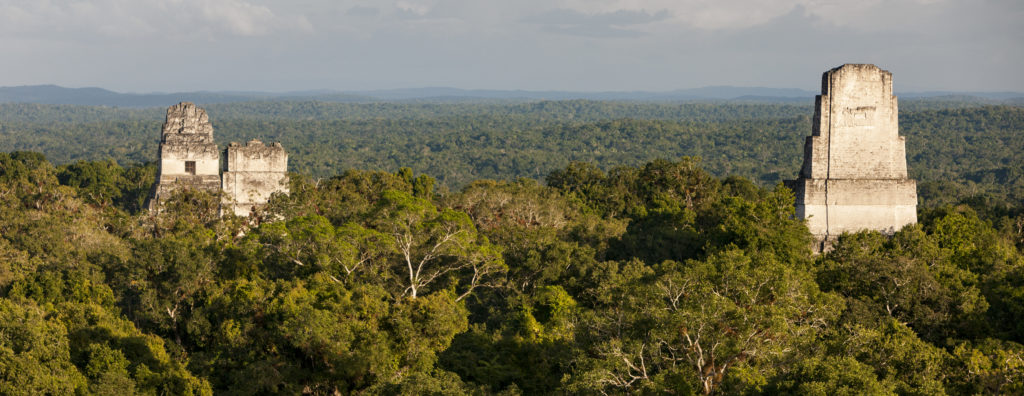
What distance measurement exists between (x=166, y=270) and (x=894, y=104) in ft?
55.3

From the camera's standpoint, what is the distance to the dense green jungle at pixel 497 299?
1377 centimetres

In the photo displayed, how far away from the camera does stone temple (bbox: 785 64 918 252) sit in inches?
933

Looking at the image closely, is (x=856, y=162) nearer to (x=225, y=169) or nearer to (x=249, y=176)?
(x=249, y=176)

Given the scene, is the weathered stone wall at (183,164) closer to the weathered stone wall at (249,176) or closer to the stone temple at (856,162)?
the weathered stone wall at (249,176)

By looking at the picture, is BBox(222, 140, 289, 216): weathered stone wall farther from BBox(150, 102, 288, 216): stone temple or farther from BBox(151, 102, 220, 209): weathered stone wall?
BBox(151, 102, 220, 209): weathered stone wall

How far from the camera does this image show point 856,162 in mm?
24000

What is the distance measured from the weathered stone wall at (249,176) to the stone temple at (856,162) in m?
15.3

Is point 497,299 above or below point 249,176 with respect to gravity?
below

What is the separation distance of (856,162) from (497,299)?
894 cm

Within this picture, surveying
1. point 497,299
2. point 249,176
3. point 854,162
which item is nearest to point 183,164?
point 249,176

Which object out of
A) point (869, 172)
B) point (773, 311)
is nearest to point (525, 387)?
point (773, 311)

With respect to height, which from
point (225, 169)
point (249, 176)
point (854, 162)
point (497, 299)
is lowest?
point (497, 299)

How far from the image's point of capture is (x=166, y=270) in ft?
73.9

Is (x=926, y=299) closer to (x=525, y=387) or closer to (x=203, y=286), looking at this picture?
(x=525, y=387)
